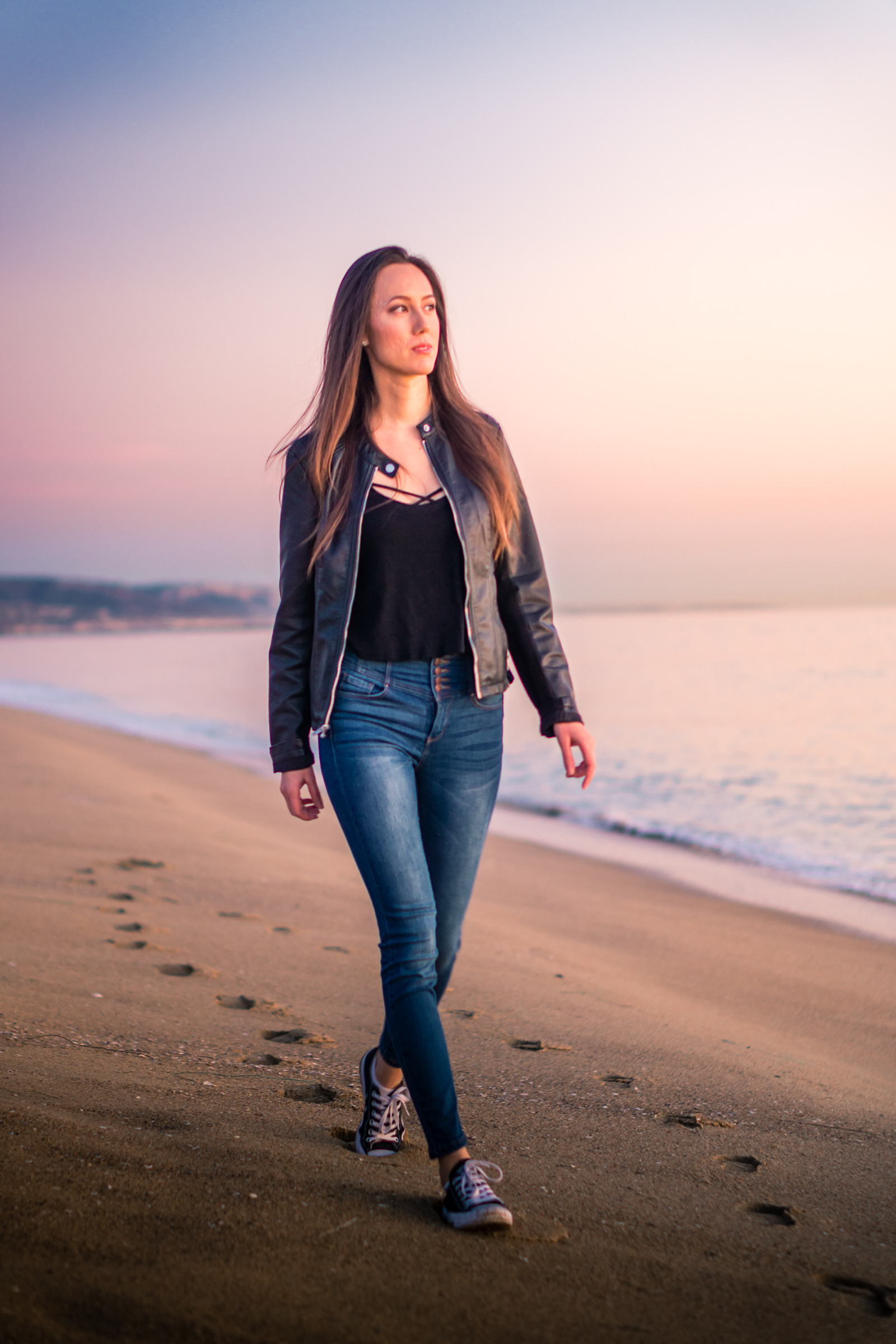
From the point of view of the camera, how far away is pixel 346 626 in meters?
2.22

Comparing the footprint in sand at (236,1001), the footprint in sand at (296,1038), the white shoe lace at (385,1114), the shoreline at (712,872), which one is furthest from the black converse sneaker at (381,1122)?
the shoreline at (712,872)

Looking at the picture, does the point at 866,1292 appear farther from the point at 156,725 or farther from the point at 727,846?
the point at 156,725

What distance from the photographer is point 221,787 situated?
10383mm

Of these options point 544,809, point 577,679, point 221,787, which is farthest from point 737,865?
point 577,679

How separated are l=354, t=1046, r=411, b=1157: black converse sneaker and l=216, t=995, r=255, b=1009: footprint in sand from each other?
1.19 m

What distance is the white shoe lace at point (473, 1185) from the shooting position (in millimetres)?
1928

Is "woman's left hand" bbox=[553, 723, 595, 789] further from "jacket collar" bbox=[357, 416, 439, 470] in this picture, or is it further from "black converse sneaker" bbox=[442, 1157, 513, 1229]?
"black converse sneaker" bbox=[442, 1157, 513, 1229]

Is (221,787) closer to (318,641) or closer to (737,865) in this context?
(737,865)

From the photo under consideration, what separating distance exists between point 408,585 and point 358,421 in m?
0.48

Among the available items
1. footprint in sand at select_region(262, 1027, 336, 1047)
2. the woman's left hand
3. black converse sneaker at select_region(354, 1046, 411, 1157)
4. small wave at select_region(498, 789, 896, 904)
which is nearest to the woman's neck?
the woman's left hand

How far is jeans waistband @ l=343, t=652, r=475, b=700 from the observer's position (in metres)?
2.21

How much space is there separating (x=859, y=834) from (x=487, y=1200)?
7477 mm

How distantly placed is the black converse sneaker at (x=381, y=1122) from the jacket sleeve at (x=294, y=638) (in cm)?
81

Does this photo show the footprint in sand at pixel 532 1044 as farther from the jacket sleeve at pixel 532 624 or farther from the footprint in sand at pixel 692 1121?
the jacket sleeve at pixel 532 624
